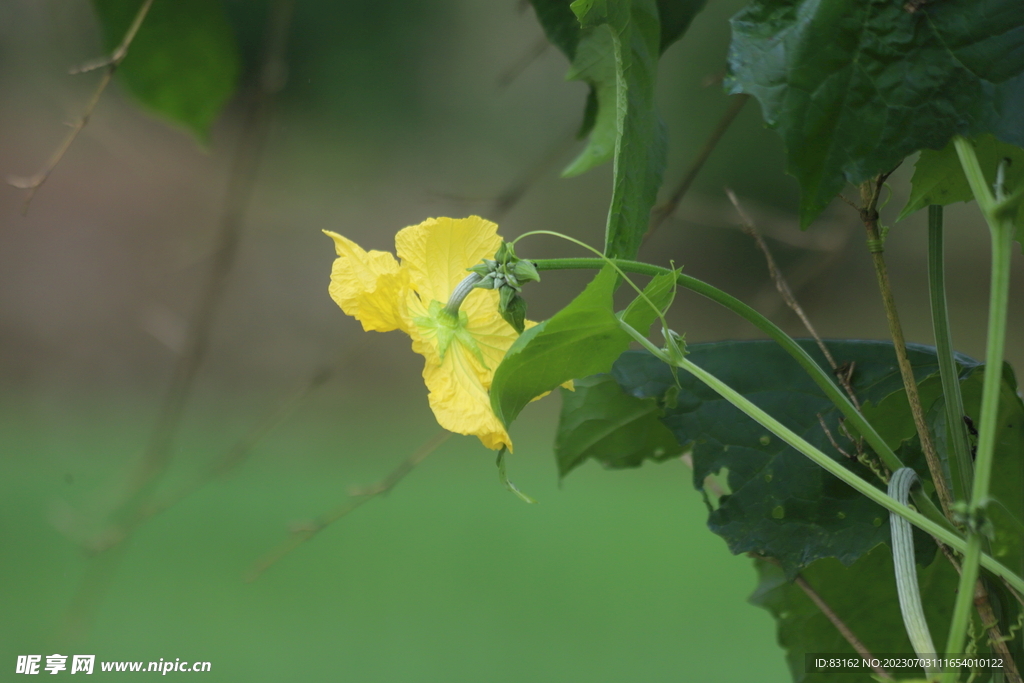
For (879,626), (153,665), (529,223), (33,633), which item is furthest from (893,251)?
(33,633)

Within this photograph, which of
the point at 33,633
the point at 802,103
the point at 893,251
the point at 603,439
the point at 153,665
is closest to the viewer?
the point at 802,103

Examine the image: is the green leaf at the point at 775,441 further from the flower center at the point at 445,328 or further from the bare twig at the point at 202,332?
the bare twig at the point at 202,332

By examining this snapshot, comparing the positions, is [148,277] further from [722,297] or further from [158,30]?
[722,297]

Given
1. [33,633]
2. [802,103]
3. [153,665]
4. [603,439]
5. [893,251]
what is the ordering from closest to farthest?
1. [802,103]
2. [603,439]
3. [153,665]
4. [33,633]
5. [893,251]

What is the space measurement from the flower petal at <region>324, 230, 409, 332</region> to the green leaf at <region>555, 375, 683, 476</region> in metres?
0.10

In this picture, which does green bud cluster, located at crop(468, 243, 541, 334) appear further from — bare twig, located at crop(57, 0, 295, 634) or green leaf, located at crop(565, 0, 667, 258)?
bare twig, located at crop(57, 0, 295, 634)

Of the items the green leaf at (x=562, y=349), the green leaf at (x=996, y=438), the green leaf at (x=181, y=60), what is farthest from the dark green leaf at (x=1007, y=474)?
the green leaf at (x=181, y=60)

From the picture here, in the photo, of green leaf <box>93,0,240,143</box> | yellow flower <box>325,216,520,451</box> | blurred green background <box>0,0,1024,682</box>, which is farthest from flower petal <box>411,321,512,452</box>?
blurred green background <box>0,0,1024,682</box>

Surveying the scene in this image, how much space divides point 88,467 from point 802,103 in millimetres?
835

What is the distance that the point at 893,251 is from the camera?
754 mm

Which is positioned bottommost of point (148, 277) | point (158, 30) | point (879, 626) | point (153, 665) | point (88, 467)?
point (879, 626)

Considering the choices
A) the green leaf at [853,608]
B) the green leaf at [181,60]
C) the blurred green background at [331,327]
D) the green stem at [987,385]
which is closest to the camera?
the green stem at [987,385]

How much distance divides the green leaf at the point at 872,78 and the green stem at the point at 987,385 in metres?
0.01

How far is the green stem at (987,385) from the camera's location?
11cm
